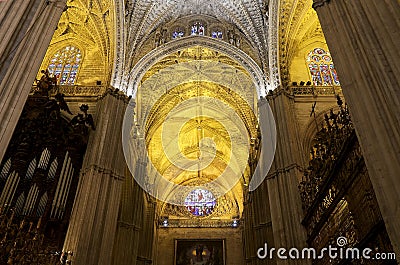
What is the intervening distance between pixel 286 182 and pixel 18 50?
7.96 m

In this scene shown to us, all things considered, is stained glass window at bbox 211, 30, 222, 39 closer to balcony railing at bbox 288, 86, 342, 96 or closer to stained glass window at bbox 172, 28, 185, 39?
stained glass window at bbox 172, 28, 185, 39

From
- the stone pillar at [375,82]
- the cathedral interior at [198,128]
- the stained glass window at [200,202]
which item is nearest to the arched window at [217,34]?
the cathedral interior at [198,128]

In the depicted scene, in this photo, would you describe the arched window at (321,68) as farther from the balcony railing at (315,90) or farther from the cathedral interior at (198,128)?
the balcony railing at (315,90)

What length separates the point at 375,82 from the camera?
209 inches

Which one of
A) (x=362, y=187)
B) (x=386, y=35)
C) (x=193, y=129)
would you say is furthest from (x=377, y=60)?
(x=193, y=129)

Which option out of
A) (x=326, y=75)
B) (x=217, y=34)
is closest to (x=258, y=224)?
(x=326, y=75)

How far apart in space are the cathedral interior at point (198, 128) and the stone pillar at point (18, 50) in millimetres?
29

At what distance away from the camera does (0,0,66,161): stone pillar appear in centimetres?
571

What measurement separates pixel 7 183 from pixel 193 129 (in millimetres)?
13317

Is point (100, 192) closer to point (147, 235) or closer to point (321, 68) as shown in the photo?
point (147, 235)

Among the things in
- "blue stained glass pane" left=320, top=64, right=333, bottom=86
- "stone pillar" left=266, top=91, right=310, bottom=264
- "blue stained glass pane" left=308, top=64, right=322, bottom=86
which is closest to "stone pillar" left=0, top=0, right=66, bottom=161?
"stone pillar" left=266, top=91, right=310, bottom=264

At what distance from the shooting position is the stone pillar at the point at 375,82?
181 inches

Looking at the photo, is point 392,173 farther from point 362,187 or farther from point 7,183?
point 7,183

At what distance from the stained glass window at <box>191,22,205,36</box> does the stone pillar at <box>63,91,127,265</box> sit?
17.3ft
